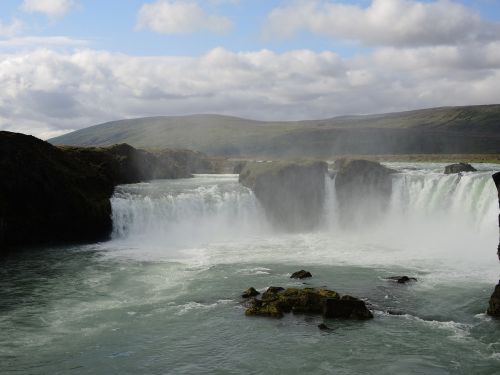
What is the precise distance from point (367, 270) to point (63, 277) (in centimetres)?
2017

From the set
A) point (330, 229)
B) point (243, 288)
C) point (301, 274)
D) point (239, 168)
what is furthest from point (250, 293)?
point (239, 168)

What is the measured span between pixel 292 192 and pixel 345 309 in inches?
1226

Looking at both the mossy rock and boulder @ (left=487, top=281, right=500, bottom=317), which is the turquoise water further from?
boulder @ (left=487, top=281, right=500, bottom=317)

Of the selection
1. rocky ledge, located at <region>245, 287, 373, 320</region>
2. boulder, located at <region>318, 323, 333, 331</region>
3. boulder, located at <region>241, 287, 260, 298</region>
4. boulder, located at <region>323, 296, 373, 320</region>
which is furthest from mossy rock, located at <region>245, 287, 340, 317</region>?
boulder, located at <region>318, 323, 333, 331</region>

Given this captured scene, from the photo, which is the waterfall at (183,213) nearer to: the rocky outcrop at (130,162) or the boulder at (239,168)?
the rocky outcrop at (130,162)

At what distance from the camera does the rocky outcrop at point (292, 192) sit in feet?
178

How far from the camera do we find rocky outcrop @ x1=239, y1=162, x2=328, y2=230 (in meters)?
54.3

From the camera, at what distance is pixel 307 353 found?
20375 mm

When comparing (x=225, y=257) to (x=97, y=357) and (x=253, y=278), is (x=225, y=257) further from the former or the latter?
(x=97, y=357)

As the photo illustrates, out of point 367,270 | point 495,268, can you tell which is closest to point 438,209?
point 495,268

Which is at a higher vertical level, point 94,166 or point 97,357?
point 94,166

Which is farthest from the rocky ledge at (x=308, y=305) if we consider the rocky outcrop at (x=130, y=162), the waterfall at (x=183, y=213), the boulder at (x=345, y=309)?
the rocky outcrop at (x=130, y=162)

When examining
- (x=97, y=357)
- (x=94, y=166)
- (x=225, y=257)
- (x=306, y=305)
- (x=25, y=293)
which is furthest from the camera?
(x=94, y=166)

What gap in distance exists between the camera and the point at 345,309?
24516mm
